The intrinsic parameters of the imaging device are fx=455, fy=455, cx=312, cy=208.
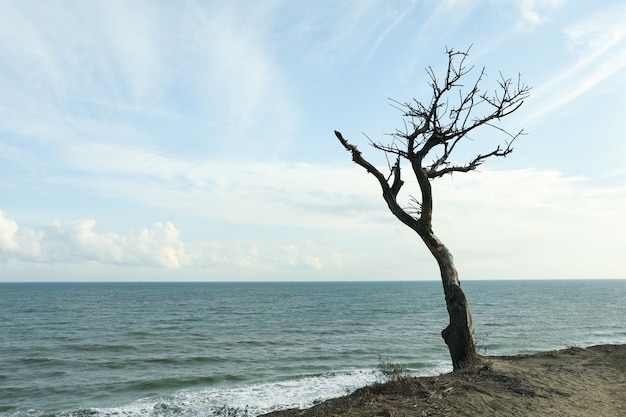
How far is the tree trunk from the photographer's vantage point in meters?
10.2

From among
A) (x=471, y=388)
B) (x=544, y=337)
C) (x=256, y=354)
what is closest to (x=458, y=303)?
(x=471, y=388)

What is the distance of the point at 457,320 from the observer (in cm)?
1027

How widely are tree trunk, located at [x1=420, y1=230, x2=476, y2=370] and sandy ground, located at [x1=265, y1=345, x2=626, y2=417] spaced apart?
410 mm

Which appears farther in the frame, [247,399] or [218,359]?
[218,359]

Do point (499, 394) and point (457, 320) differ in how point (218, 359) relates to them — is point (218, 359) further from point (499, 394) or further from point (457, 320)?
point (499, 394)

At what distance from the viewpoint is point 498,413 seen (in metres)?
7.14

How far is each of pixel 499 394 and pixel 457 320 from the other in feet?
7.91

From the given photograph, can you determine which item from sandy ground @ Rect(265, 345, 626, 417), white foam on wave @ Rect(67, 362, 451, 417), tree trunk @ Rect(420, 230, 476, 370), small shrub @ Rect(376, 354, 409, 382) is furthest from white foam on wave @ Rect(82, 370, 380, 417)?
sandy ground @ Rect(265, 345, 626, 417)

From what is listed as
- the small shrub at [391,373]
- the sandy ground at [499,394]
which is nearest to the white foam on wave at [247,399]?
the small shrub at [391,373]

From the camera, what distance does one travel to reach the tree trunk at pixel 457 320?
33.6 ft

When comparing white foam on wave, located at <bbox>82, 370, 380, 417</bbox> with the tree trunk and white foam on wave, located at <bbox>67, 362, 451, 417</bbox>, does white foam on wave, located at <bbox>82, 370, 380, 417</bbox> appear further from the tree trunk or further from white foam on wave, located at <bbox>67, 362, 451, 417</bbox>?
the tree trunk

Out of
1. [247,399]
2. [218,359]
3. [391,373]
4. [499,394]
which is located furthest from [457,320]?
[218,359]

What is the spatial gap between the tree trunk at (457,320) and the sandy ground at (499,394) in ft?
1.34

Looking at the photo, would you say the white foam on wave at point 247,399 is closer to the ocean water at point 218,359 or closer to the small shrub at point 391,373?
the ocean water at point 218,359
